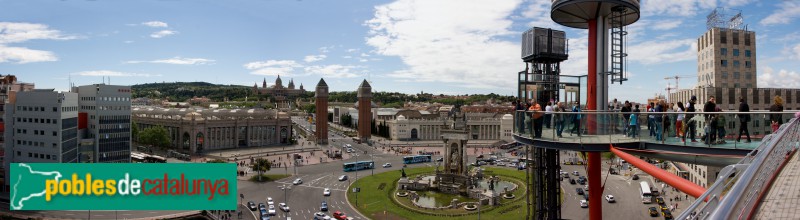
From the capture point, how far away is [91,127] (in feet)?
175

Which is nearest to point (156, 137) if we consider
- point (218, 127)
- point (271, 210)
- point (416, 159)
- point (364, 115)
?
point (218, 127)

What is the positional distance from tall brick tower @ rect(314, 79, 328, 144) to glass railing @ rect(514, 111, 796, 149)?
87.0 metres

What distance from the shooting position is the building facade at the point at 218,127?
81812mm

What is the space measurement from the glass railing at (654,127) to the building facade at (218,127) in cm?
8099

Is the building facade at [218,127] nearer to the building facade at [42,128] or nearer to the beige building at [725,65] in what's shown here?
the building facade at [42,128]

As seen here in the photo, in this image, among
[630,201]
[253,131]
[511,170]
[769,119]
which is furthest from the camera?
[253,131]

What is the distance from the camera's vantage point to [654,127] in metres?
8.42

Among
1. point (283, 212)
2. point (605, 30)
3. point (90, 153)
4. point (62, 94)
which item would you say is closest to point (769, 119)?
point (605, 30)

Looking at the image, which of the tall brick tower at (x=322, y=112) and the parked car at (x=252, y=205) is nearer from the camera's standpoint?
the parked car at (x=252, y=205)

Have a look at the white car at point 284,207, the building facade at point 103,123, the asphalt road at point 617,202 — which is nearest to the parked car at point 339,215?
the white car at point 284,207

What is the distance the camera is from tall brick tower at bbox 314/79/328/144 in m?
95.1

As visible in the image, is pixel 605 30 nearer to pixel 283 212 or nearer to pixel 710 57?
pixel 283 212

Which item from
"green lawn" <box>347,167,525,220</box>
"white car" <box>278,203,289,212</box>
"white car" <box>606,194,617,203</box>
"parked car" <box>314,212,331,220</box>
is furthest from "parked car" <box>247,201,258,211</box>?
"white car" <box>606,194,617,203</box>

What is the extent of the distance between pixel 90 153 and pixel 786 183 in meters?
63.1
